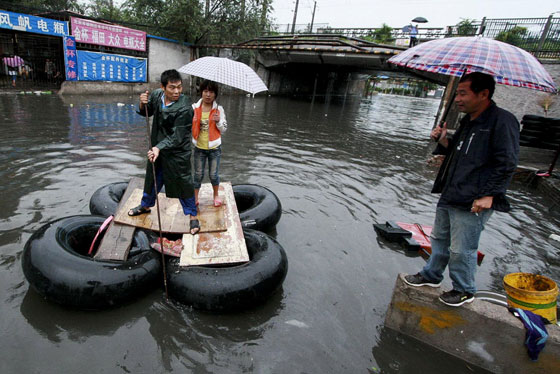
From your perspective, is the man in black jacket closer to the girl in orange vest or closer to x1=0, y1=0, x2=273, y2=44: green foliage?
the girl in orange vest

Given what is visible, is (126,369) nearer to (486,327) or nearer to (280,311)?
(280,311)

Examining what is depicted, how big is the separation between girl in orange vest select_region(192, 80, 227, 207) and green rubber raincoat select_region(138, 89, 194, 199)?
1.55ft

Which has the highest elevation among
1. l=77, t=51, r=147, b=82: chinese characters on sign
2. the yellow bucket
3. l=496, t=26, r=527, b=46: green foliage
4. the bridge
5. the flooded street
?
l=496, t=26, r=527, b=46: green foliage

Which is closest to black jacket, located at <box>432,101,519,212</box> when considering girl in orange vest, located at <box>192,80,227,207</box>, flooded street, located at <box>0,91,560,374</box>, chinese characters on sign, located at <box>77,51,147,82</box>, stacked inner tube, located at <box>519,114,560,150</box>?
flooded street, located at <box>0,91,560,374</box>

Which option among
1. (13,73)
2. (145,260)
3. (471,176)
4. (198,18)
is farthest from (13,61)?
(471,176)

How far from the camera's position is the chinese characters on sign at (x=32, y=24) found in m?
14.9

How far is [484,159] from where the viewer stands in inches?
101

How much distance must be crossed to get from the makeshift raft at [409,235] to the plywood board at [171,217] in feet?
8.65

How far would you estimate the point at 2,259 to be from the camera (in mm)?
3662

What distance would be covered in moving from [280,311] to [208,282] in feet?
2.84

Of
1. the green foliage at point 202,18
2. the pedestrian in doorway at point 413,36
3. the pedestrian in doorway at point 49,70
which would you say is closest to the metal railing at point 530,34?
the pedestrian in doorway at point 413,36

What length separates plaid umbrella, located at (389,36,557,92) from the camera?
2.56 m

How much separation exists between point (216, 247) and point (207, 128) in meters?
1.64

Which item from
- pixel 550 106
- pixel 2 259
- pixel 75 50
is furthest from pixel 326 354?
pixel 75 50
